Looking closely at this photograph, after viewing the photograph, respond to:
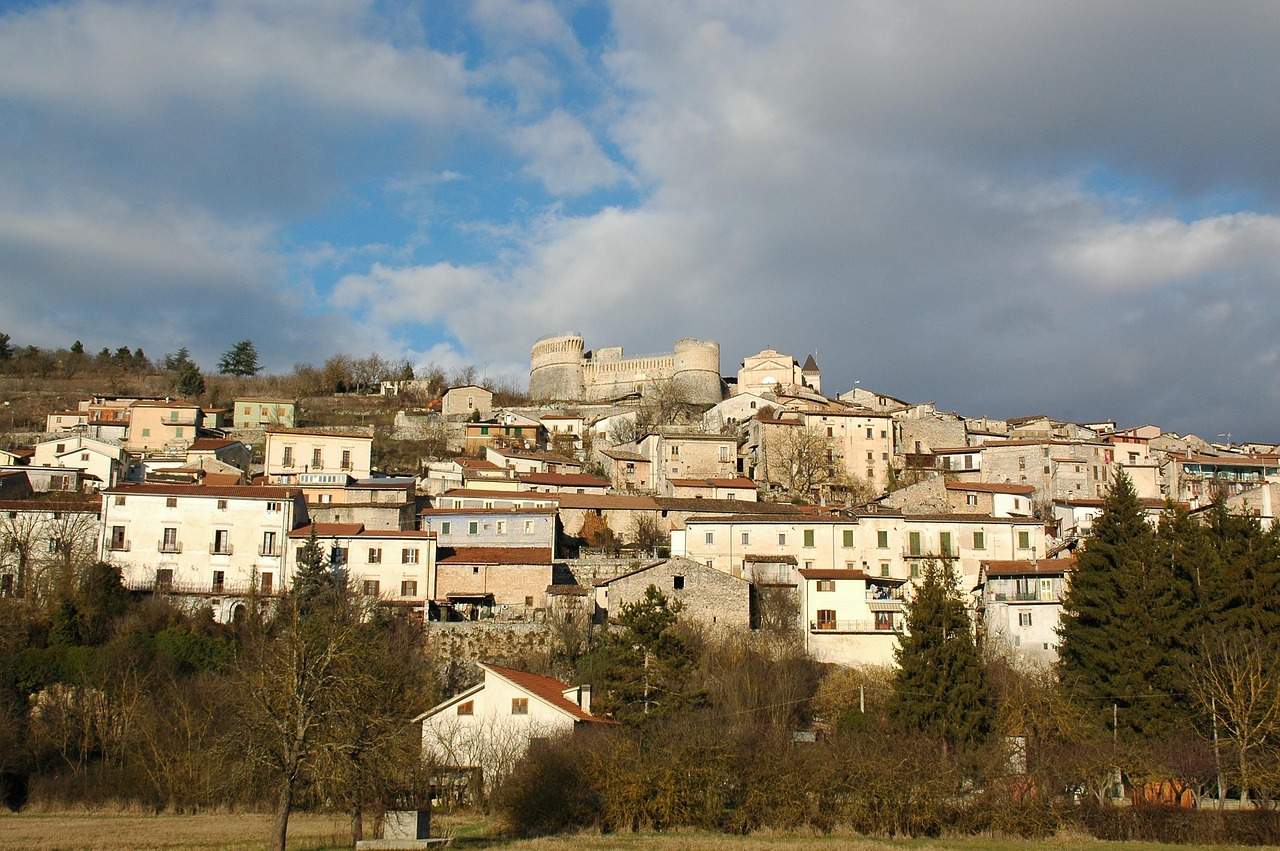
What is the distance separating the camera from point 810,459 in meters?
74.6

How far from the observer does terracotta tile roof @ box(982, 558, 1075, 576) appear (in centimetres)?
4753

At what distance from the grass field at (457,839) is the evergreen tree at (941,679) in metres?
7.13

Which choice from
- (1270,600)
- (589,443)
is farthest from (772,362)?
(1270,600)

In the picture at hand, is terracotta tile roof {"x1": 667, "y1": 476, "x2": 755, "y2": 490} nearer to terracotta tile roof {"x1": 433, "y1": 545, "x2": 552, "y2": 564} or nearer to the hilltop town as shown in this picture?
the hilltop town

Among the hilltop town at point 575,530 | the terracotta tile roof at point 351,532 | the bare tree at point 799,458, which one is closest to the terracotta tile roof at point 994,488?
the hilltop town at point 575,530

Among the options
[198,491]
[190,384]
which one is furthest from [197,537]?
[190,384]

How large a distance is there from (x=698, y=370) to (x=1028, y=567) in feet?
198

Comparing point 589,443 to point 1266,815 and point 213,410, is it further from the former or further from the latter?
point 1266,815

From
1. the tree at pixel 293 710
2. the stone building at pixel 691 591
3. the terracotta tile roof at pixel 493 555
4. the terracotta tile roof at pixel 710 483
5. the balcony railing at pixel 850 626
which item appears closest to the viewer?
the tree at pixel 293 710

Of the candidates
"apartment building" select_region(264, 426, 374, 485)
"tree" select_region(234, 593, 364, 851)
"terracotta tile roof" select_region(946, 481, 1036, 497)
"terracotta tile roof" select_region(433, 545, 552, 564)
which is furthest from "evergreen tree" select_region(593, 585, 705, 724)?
"apartment building" select_region(264, 426, 374, 485)

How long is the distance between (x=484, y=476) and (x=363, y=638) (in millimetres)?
31864

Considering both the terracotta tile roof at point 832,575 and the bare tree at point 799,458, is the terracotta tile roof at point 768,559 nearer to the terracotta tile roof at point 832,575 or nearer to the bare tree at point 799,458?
the terracotta tile roof at point 832,575

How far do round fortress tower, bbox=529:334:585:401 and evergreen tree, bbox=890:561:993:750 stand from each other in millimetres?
74946

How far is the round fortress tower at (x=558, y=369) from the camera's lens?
368 feet
